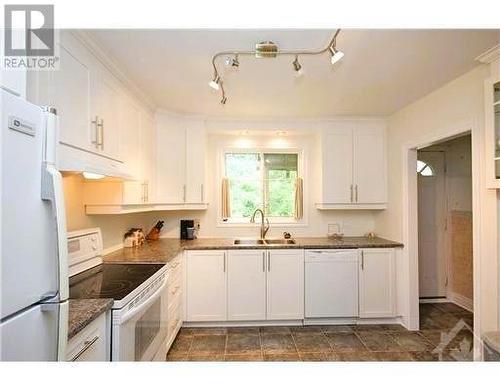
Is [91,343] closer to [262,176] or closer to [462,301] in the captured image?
[262,176]

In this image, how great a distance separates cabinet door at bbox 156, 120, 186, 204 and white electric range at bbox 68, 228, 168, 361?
106cm

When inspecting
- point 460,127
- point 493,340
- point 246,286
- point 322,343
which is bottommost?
point 322,343

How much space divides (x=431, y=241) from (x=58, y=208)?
14.4 ft

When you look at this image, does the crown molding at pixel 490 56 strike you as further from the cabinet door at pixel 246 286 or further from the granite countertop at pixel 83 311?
the granite countertop at pixel 83 311

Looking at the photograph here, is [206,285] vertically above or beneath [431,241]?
beneath

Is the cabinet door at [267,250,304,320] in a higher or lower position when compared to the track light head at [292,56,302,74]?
lower

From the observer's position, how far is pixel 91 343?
125cm

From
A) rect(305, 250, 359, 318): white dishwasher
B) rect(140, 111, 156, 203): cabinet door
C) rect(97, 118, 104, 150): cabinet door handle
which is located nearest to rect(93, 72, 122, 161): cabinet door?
rect(97, 118, 104, 150): cabinet door handle

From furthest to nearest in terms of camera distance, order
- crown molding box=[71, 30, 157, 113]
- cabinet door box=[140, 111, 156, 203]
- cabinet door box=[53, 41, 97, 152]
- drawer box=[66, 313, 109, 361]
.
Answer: cabinet door box=[140, 111, 156, 203]
crown molding box=[71, 30, 157, 113]
cabinet door box=[53, 41, 97, 152]
drawer box=[66, 313, 109, 361]

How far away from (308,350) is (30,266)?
8.21 feet

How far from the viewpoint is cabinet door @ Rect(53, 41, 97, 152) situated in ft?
4.69

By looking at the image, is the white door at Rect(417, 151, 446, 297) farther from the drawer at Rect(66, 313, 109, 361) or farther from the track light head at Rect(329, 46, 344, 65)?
the drawer at Rect(66, 313, 109, 361)

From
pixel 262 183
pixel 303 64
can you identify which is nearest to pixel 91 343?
pixel 303 64

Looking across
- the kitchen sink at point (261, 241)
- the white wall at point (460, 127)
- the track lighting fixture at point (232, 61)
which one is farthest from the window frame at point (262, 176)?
the track lighting fixture at point (232, 61)
